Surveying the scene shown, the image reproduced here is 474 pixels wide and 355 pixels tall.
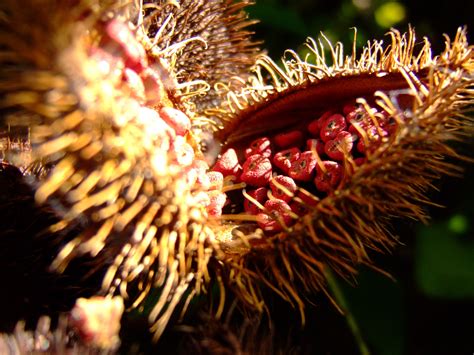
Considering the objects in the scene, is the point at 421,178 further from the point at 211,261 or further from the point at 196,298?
the point at 196,298

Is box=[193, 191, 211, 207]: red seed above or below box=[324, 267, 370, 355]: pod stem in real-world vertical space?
above

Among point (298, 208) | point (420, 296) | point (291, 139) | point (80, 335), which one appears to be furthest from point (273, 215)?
point (420, 296)

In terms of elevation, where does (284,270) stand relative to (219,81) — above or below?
below

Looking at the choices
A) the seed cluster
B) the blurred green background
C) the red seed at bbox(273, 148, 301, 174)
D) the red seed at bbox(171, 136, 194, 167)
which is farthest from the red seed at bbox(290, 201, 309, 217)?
the blurred green background

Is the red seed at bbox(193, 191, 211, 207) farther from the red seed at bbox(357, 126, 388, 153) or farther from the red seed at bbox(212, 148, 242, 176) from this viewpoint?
the red seed at bbox(357, 126, 388, 153)

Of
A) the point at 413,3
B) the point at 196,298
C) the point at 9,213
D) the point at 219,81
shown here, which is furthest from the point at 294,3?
the point at 9,213
